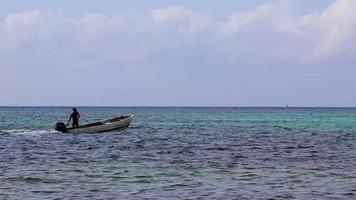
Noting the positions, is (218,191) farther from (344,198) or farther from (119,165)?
(119,165)

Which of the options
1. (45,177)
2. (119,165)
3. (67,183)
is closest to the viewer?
(67,183)

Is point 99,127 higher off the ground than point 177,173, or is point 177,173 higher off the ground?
point 99,127

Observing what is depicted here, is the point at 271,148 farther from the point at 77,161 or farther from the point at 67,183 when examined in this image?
the point at 67,183

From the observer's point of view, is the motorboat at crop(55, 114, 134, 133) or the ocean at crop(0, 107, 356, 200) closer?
the ocean at crop(0, 107, 356, 200)

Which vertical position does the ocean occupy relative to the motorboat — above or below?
below

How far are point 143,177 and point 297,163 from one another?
24.1 ft

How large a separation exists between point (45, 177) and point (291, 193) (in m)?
7.57

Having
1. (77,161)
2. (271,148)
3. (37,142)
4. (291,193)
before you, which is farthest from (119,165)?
(37,142)

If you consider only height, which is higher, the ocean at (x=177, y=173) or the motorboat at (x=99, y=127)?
the motorboat at (x=99, y=127)

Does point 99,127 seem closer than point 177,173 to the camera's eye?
No

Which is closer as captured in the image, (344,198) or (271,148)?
(344,198)

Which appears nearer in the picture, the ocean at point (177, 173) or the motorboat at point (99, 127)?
the ocean at point (177, 173)

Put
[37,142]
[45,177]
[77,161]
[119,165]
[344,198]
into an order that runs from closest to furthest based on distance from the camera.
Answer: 1. [344,198]
2. [45,177]
3. [119,165]
4. [77,161]
5. [37,142]

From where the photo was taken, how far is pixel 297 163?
2417 centimetres
